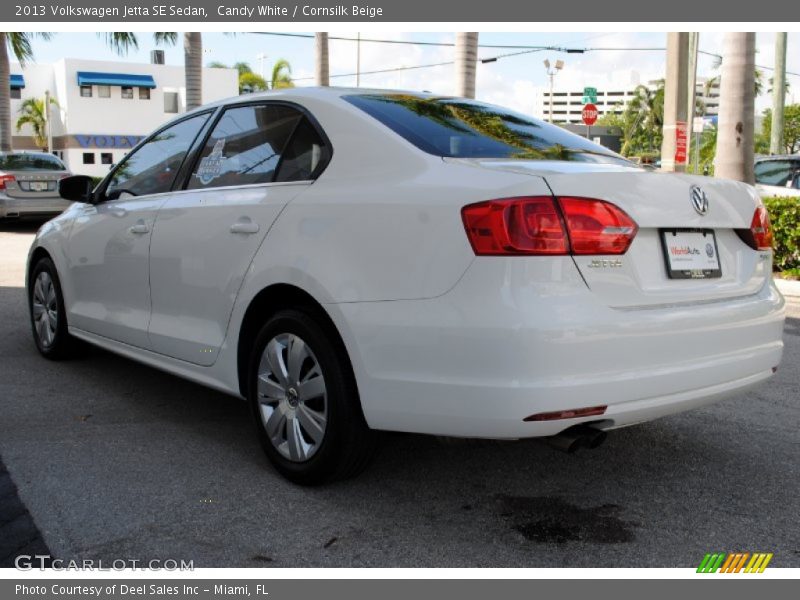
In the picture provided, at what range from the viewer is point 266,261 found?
147 inches

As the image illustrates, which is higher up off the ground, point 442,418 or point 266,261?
point 266,261

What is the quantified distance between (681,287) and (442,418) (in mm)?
1040

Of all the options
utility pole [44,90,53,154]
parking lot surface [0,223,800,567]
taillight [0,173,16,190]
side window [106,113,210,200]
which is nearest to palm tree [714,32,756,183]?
parking lot surface [0,223,800,567]

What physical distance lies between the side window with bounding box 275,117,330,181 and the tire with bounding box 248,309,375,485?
24.6 inches

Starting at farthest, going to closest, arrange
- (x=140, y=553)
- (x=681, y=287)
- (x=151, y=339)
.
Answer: (x=151, y=339)
(x=681, y=287)
(x=140, y=553)

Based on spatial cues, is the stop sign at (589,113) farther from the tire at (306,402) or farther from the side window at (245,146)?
the tire at (306,402)

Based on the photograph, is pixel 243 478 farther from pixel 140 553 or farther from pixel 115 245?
pixel 115 245

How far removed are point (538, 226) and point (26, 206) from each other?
15000mm

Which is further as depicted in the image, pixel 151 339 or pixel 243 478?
pixel 151 339

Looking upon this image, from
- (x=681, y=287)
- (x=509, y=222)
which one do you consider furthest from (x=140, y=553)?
(x=681, y=287)

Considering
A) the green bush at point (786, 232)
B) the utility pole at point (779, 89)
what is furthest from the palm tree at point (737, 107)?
the utility pole at point (779, 89)

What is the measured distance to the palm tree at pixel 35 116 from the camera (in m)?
58.5

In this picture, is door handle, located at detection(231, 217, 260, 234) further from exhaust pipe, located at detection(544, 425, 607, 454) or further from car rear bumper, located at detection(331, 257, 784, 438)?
exhaust pipe, located at detection(544, 425, 607, 454)

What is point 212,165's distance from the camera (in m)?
4.45
